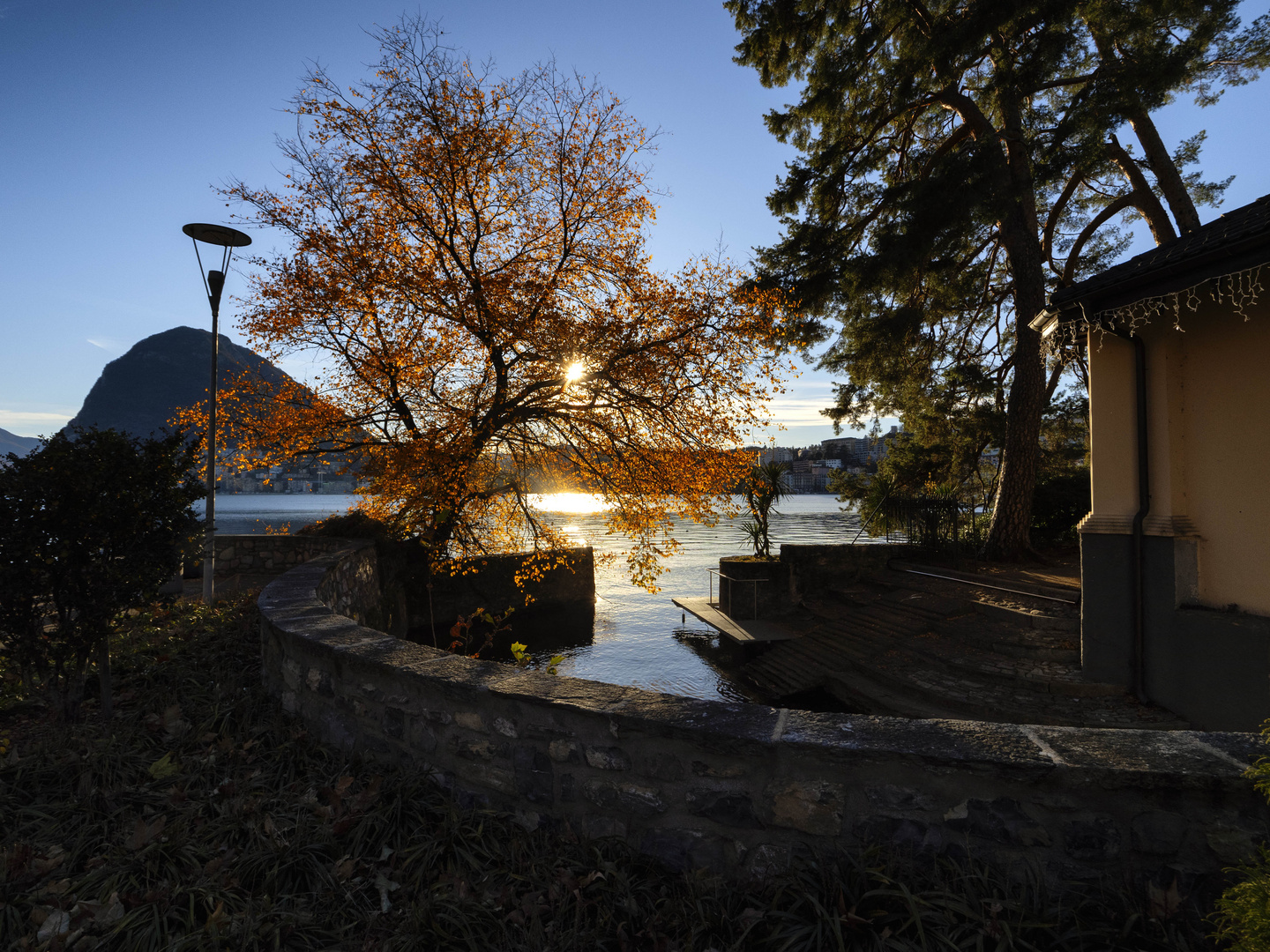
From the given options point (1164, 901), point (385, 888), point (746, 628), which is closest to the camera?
point (1164, 901)

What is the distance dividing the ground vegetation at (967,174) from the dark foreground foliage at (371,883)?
1064 centimetres

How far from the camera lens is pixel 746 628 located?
13.0 meters

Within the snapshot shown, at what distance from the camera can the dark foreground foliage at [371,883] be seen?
Answer: 177 centimetres

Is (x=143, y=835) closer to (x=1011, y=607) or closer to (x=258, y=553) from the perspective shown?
(x=1011, y=607)

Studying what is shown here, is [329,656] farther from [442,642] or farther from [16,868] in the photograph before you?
[442,642]

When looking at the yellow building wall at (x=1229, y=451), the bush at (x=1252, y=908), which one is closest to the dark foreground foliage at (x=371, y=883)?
the bush at (x=1252, y=908)

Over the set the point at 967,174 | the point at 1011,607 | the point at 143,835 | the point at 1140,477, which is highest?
the point at 967,174

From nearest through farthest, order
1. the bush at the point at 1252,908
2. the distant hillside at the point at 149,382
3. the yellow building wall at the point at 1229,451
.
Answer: the bush at the point at 1252,908
the yellow building wall at the point at 1229,451
the distant hillside at the point at 149,382

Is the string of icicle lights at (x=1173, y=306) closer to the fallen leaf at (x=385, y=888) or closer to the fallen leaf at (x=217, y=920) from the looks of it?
the fallen leaf at (x=385, y=888)

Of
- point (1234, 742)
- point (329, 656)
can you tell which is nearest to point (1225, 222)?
point (1234, 742)

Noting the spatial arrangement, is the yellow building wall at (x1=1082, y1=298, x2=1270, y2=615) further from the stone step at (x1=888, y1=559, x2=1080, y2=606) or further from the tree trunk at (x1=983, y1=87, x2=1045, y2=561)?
the tree trunk at (x1=983, y1=87, x2=1045, y2=561)

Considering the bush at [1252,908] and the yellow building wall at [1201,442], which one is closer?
the bush at [1252,908]

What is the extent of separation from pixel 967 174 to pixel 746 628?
30.0ft

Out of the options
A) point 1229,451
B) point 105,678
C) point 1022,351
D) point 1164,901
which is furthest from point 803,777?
point 1022,351
